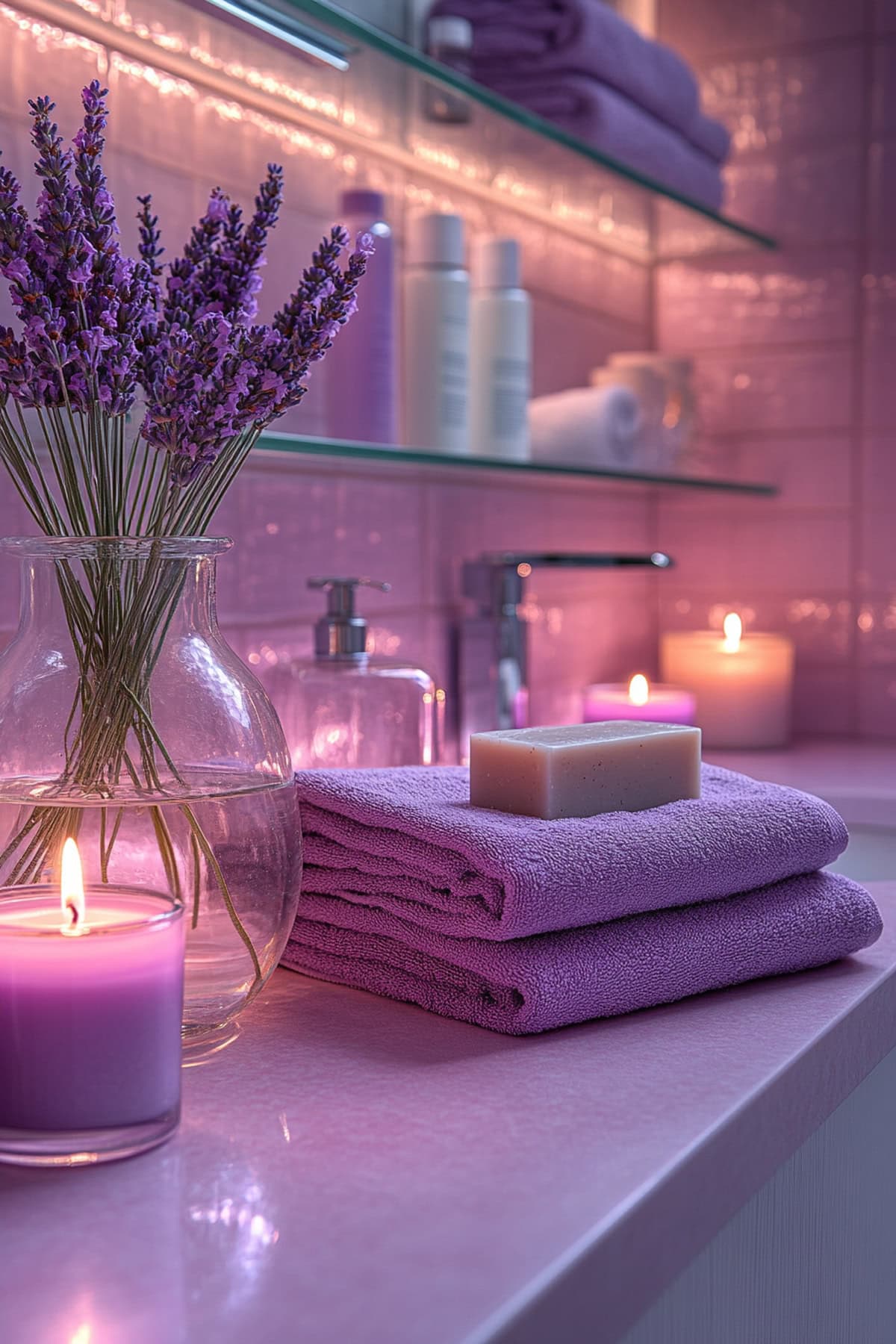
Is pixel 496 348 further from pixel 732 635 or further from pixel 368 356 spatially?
pixel 732 635

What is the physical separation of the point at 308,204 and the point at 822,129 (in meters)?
0.69

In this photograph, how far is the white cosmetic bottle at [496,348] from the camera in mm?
1154

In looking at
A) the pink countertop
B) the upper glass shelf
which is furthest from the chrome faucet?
the pink countertop

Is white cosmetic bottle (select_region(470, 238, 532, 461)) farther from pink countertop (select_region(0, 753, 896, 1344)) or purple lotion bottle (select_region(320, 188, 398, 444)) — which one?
pink countertop (select_region(0, 753, 896, 1344))

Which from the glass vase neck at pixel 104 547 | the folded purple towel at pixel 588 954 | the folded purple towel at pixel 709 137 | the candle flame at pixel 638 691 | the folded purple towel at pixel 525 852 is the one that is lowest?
the folded purple towel at pixel 588 954

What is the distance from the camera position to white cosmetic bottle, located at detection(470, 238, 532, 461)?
1.15m

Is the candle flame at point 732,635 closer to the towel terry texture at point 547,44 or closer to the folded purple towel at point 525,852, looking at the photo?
the towel terry texture at point 547,44

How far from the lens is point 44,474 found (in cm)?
83

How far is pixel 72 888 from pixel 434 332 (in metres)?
0.69

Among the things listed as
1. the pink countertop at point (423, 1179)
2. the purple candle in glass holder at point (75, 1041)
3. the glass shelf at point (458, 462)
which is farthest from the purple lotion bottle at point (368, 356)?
the purple candle in glass holder at point (75, 1041)

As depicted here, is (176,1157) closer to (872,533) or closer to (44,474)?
(44,474)

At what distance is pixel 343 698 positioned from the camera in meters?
0.97

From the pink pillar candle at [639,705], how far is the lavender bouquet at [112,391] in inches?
28.9

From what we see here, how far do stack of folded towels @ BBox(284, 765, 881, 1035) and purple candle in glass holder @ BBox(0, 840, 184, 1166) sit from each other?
161 mm
